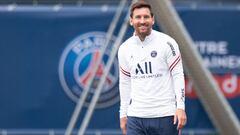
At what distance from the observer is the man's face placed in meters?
6.04

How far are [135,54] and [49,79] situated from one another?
7.36ft

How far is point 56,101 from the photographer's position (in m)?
8.27

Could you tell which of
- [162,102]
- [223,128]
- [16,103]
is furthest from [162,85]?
[16,103]

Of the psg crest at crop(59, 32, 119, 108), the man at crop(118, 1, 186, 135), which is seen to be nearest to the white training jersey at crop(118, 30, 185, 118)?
the man at crop(118, 1, 186, 135)

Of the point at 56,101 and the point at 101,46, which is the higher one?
the point at 101,46

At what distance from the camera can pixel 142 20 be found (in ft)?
19.8

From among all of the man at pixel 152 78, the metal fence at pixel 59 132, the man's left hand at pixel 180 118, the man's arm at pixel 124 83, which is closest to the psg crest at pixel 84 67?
the metal fence at pixel 59 132

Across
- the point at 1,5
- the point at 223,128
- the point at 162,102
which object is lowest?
the point at 223,128

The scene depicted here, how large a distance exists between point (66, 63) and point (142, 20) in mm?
2328

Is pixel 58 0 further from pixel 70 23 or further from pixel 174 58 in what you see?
pixel 174 58

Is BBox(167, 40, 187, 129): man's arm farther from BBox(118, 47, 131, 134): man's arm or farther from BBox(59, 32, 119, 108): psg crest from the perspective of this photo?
BBox(59, 32, 119, 108): psg crest

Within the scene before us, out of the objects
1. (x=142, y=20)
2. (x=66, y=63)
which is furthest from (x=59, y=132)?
(x=142, y=20)

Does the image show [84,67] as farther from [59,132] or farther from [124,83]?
[124,83]

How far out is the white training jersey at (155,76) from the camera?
6.07m
